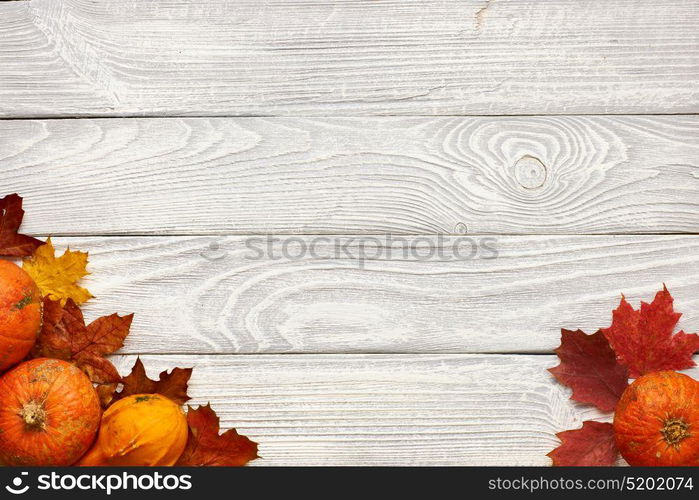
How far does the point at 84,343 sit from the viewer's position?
0.99m

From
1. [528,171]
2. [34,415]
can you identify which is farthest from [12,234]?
[528,171]

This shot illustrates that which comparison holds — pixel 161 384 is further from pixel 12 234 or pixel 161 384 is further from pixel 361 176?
pixel 361 176

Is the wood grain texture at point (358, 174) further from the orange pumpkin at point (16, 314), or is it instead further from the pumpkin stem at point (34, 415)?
the pumpkin stem at point (34, 415)

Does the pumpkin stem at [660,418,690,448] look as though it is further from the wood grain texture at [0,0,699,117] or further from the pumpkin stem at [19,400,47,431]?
the pumpkin stem at [19,400,47,431]

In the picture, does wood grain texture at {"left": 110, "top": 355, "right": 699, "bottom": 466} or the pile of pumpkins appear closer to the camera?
the pile of pumpkins

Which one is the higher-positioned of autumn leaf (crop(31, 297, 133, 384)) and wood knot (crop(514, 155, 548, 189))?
wood knot (crop(514, 155, 548, 189))

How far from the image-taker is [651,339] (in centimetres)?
99

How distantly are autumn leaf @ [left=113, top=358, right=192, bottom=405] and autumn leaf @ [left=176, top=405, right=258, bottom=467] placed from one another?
0.10ft

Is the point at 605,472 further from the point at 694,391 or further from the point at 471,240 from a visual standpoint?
the point at 471,240

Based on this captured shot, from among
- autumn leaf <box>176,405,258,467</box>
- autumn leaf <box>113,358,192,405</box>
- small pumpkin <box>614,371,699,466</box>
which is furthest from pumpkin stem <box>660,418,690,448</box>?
autumn leaf <box>113,358,192,405</box>

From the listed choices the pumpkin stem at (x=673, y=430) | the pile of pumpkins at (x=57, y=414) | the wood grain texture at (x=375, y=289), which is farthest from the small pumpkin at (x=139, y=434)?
the pumpkin stem at (x=673, y=430)

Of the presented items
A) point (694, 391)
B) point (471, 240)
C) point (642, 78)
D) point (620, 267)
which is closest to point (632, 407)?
point (694, 391)

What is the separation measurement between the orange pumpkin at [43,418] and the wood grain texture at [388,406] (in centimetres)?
11

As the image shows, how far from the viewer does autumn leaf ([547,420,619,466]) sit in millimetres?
968
